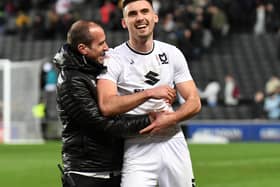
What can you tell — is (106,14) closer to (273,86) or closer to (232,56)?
(232,56)

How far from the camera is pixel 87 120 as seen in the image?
6469mm

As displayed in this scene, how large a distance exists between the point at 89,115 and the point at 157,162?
0.62 m

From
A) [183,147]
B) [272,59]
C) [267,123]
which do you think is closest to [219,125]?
[267,123]

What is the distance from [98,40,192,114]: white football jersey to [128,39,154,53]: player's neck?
3 centimetres

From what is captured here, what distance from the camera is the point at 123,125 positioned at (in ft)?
21.2

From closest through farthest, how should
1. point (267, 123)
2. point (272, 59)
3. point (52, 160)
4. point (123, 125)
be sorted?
1. point (123, 125)
2. point (52, 160)
3. point (267, 123)
4. point (272, 59)

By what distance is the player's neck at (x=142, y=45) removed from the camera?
6.67 metres

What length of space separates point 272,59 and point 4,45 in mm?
10244

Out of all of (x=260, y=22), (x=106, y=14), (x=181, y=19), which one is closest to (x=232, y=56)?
(x=260, y=22)

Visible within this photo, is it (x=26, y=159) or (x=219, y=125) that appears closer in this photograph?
(x=26, y=159)

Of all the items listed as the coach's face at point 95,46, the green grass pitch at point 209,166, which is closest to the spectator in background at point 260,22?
the green grass pitch at point 209,166

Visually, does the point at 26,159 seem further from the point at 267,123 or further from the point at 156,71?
the point at 156,71

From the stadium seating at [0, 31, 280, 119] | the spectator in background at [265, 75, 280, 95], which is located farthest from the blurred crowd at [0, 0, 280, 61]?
the spectator in background at [265, 75, 280, 95]

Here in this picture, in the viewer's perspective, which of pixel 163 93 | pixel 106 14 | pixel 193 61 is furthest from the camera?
pixel 106 14
